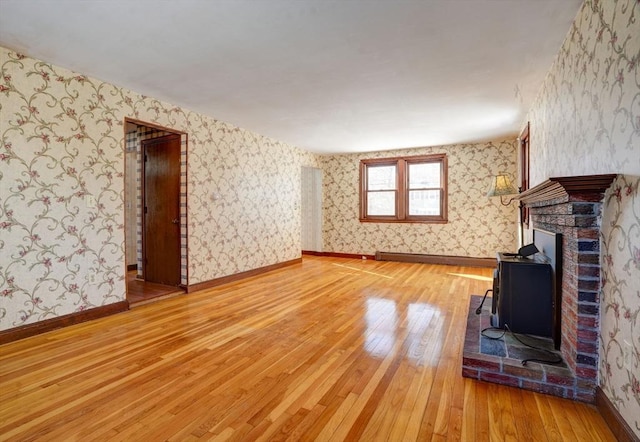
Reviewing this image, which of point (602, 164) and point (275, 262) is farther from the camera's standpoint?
point (275, 262)

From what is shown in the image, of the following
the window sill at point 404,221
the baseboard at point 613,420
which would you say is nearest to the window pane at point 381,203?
the window sill at point 404,221

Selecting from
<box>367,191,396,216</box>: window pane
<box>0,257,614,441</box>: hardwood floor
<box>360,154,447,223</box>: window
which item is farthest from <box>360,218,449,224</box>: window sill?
<box>0,257,614,441</box>: hardwood floor

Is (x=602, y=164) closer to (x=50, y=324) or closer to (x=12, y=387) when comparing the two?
(x=12, y=387)

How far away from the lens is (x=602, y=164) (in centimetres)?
183

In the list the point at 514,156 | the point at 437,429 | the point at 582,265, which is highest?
the point at 514,156

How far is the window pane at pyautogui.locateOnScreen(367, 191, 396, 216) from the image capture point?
7.25 metres

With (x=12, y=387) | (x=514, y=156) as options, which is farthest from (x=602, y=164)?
(x=514, y=156)

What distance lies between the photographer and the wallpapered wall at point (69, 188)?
9.14 ft

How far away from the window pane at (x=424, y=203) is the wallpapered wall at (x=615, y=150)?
14.8 feet

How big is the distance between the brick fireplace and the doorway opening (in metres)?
3.90

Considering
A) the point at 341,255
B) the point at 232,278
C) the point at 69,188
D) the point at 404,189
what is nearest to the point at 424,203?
the point at 404,189

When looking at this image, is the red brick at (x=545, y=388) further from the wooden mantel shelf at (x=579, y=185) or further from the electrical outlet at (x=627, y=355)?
the wooden mantel shelf at (x=579, y=185)

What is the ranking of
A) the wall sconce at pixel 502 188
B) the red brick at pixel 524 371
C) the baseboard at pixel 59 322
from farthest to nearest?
the wall sconce at pixel 502 188 → the baseboard at pixel 59 322 → the red brick at pixel 524 371

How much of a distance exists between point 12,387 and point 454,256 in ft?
21.5
